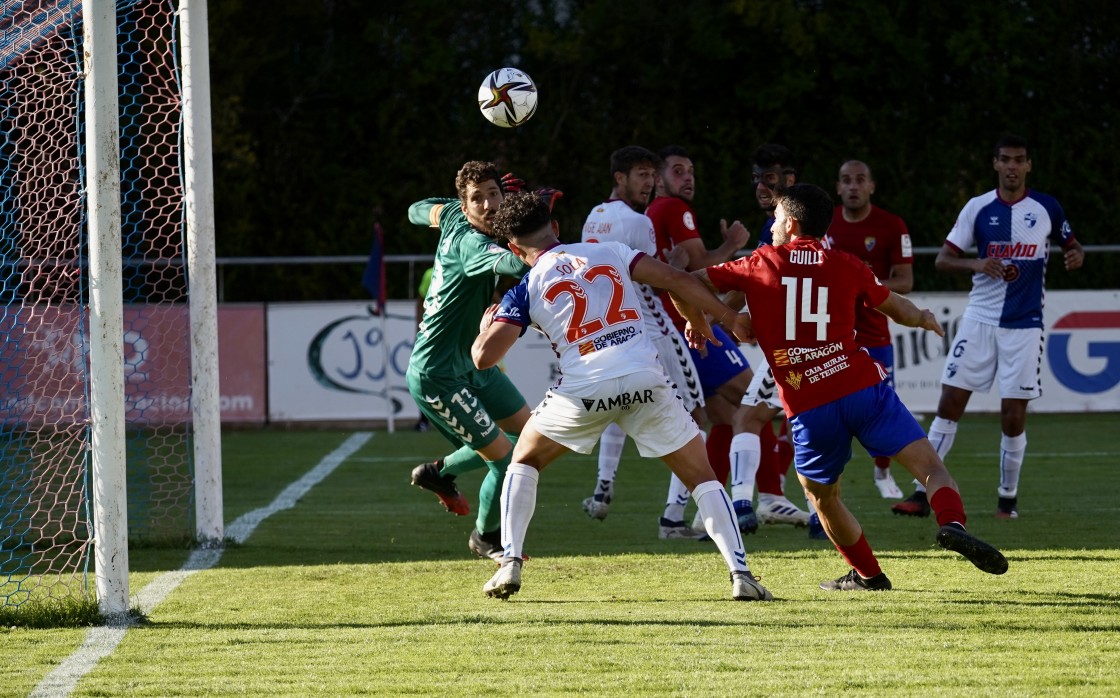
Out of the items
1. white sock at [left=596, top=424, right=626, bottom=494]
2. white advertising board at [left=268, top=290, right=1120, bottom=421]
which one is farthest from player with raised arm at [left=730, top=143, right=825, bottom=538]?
white advertising board at [left=268, top=290, right=1120, bottom=421]

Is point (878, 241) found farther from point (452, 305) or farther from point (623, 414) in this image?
point (623, 414)

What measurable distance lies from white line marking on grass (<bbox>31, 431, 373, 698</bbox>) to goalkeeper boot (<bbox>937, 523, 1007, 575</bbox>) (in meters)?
3.28

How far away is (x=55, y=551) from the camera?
8.17 metres

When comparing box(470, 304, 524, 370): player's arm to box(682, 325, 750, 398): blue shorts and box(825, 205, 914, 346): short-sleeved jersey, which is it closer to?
box(682, 325, 750, 398): blue shorts

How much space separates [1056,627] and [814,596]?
110 centimetres

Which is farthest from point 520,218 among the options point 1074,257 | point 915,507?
point 1074,257

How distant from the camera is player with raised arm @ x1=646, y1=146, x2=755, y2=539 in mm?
8323

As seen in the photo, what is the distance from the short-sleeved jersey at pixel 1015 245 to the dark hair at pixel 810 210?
12.3 ft

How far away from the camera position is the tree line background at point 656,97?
22719mm

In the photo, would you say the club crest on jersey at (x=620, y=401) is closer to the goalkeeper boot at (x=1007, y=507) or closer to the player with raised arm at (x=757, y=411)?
the player with raised arm at (x=757, y=411)

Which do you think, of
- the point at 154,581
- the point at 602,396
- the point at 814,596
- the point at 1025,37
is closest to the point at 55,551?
the point at 154,581

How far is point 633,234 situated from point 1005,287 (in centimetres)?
276

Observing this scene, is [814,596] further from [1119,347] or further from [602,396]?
[1119,347]

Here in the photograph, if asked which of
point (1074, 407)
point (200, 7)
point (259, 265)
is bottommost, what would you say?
point (1074, 407)
